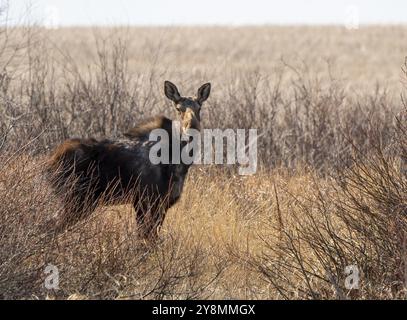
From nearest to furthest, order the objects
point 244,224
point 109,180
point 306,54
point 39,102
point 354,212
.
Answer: point 354,212
point 109,180
point 244,224
point 39,102
point 306,54

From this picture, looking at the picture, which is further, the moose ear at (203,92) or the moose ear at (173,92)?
the moose ear at (203,92)

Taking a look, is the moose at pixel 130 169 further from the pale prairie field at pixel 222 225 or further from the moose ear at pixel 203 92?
the pale prairie field at pixel 222 225

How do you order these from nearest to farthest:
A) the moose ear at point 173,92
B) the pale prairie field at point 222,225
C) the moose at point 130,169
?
the pale prairie field at point 222,225 < the moose at point 130,169 < the moose ear at point 173,92

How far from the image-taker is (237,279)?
9.30 meters

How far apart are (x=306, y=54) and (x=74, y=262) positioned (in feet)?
173

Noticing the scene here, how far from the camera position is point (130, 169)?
419 inches

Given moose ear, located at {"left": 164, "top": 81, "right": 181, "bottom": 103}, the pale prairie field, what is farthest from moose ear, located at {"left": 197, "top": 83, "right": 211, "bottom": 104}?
the pale prairie field

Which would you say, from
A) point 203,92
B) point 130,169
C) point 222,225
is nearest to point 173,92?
point 203,92

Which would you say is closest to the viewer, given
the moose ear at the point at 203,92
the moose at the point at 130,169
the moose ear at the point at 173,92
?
the moose at the point at 130,169

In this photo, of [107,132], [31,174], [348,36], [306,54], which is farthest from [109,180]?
[348,36]

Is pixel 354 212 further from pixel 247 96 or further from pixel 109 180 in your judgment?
pixel 247 96

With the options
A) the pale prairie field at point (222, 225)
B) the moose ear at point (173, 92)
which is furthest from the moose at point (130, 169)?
the pale prairie field at point (222, 225)

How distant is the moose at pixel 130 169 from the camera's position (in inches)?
392

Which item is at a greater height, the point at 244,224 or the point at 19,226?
the point at 19,226
